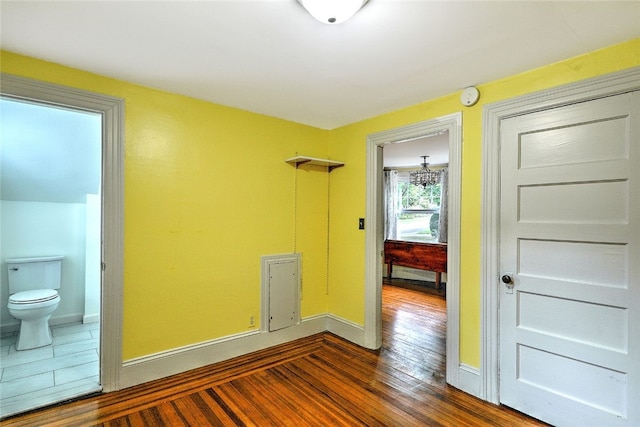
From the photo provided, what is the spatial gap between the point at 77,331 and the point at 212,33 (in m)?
3.46

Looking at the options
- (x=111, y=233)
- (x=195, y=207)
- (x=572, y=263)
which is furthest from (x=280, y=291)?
(x=572, y=263)

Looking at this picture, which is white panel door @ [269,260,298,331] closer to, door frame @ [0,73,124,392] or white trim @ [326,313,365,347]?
white trim @ [326,313,365,347]

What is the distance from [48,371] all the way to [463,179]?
11.9 ft

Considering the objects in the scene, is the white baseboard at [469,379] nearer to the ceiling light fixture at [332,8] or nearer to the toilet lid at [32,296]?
the ceiling light fixture at [332,8]

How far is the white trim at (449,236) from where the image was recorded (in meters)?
2.38

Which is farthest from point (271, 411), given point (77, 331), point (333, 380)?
point (77, 331)

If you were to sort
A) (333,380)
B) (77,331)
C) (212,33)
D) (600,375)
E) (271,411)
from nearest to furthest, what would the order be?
1. (212,33)
2. (600,375)
3. (271,411)
4. (333,380)
5. (77,331)

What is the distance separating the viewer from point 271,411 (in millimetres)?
2025

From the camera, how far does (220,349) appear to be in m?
2.72

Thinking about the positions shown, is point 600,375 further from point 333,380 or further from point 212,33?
point 212,33

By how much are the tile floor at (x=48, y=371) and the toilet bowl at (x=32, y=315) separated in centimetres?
8

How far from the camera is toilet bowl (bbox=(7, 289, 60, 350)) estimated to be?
2762 millimetres

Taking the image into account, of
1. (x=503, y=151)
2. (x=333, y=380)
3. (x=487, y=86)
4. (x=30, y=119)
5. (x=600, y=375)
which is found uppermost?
(x=487, y=86)

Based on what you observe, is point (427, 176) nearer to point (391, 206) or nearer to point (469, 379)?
point (391, 206)
